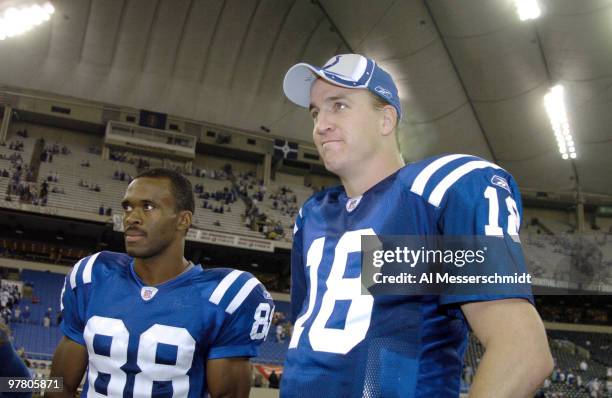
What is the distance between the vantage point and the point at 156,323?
3.04 meters

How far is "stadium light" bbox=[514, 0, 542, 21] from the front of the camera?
65.4 feet

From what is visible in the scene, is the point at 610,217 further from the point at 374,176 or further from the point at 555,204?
the point at 374,176

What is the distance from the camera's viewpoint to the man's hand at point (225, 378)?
121 inches

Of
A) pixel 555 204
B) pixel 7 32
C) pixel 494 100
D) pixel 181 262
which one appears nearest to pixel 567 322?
pixel 555 204

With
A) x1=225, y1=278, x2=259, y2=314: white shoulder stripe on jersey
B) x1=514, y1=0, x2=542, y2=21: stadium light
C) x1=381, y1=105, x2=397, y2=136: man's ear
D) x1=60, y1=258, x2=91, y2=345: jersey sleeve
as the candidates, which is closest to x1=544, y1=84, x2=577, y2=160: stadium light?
x1=514, y1=0, x2=542, y2=21: stadium light

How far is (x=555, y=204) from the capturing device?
3272 centimetres

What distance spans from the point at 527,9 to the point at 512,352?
69.6ft

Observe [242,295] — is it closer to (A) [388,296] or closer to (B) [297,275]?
(B) [297,275]

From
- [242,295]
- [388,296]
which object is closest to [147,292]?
[242,295]

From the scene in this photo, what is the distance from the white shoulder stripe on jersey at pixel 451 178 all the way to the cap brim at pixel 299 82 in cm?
74

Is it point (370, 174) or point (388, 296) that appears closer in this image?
point (388, 296)

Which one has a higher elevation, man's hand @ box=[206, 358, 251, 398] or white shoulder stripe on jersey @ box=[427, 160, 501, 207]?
white shoulder stripe on jersey @ box=[427, 160, 501, 207]

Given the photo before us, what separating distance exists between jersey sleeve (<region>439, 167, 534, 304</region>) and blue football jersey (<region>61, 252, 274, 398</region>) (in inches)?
71.1

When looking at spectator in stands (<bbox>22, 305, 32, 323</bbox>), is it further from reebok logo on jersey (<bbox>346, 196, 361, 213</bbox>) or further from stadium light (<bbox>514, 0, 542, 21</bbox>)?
stadium light (<bbox>514, 0, 542, 21</bbox>)
